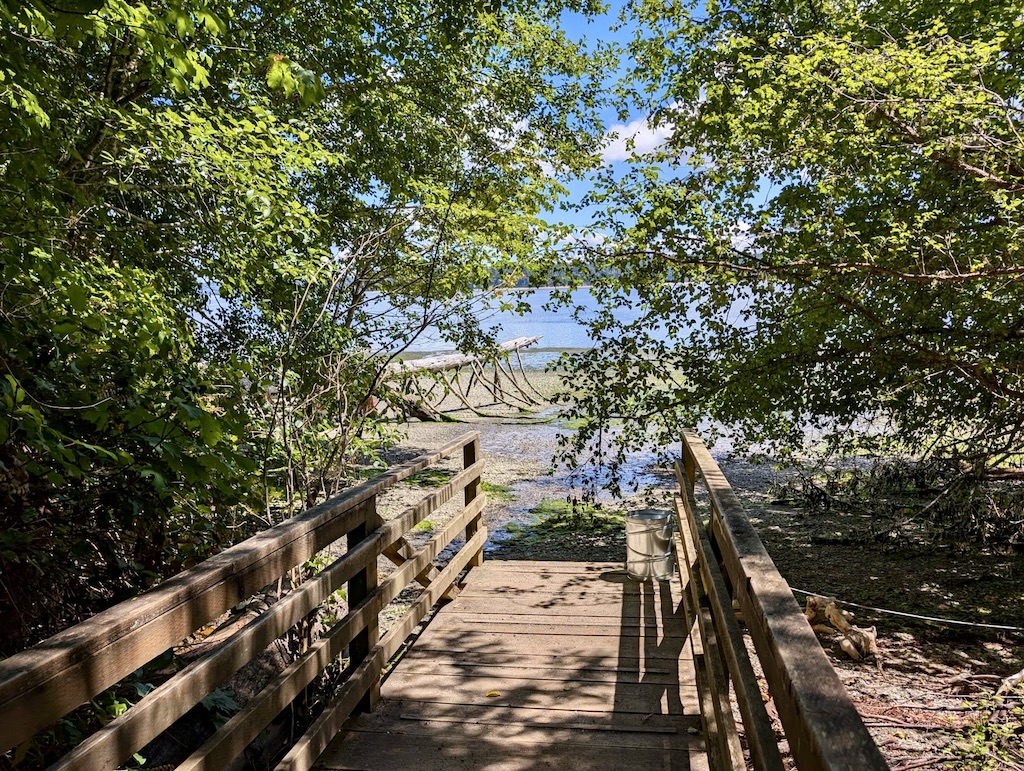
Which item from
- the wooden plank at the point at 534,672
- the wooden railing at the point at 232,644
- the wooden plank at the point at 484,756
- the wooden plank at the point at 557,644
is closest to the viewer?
the wooden railing at the point at 232,644

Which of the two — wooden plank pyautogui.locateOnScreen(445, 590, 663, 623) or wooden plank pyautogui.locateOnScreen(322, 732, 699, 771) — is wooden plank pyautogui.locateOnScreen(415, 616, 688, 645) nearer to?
wooden plank pyautogui.locateOnScreen(445, 590, 663, 623)

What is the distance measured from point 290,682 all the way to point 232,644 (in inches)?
20.9

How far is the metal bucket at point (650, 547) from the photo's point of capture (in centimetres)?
521

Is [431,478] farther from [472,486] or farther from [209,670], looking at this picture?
[209,670]

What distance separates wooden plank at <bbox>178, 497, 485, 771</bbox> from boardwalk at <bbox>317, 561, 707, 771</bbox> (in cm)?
32

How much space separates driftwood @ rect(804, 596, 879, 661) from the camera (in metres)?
5.41

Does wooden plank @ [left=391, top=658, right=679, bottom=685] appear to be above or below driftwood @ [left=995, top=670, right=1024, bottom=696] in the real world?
above

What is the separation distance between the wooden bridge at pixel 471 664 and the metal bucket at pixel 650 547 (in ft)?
0.34

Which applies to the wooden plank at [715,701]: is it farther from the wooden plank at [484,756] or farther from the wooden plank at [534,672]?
the wooden plank at [534,672]

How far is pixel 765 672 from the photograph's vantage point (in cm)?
150

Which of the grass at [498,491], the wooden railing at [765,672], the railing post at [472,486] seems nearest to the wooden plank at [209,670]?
the wooden railing at [765,672]

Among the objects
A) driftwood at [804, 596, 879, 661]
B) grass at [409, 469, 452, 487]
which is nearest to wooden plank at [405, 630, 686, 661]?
driftwood at [804, 596, 879, 661]

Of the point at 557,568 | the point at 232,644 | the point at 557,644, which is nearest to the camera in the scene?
the point at 232,644

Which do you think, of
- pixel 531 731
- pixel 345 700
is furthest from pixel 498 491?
pixel 345 700
